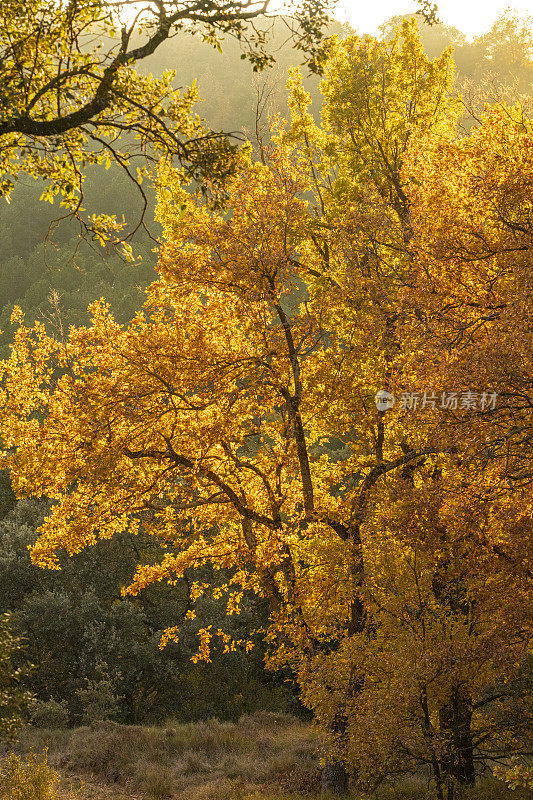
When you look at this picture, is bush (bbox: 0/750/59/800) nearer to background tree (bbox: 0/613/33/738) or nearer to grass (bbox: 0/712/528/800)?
grass (bbox: 0/712/528/800)

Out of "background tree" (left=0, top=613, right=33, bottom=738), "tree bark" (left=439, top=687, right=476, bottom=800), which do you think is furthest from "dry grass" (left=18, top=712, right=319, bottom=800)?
"background tree" (left=0, top=613, right=33, bottom=738)

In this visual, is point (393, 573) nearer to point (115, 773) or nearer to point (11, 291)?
point (115, 773)

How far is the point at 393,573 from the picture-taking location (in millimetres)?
10062

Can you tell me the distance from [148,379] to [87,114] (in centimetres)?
625

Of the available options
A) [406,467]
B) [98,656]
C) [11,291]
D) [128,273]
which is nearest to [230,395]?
[406,467]

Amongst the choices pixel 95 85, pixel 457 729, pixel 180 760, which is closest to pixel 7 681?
pixel 457 729

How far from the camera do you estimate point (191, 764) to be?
15508 millimetres

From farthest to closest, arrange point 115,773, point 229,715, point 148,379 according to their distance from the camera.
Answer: point 229,715, point 115,773, point 148,379

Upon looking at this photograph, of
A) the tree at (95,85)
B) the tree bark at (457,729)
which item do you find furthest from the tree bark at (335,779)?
the tree at (95,85)

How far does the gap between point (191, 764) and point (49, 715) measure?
5.66m

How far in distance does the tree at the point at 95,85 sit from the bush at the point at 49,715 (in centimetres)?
1696

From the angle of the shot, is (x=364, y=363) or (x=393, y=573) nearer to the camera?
(x=393, y=573)

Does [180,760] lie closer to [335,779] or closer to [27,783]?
[335,779]

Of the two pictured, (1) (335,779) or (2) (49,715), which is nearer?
(1) (335,779)
